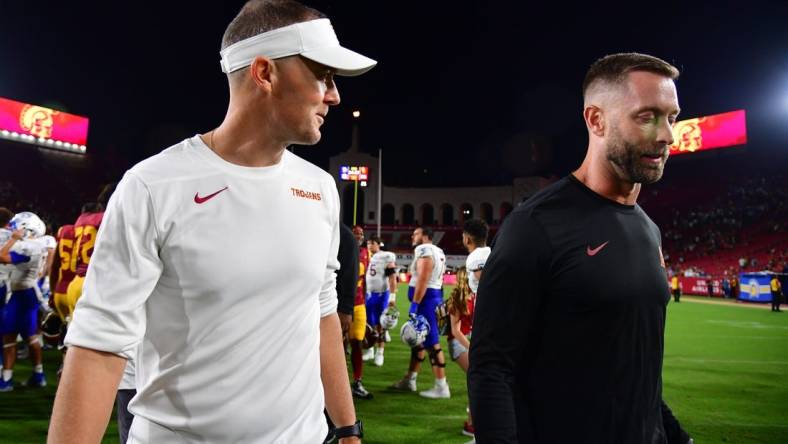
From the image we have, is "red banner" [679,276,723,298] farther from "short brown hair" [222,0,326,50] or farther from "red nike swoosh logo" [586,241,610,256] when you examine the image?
"short brown hair" [222,0,326,50]

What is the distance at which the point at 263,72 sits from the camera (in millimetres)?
1682

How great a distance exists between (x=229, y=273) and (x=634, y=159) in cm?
156

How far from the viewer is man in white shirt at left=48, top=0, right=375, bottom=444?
4.46 ft

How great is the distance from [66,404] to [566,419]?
1.56 metres

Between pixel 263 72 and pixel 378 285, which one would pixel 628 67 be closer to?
pixel 263 72

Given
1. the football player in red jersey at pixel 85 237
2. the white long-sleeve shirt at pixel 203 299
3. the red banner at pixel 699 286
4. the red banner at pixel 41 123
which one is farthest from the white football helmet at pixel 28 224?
the red banner at pixel 41 123

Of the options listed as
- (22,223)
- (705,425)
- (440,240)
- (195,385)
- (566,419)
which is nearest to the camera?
(195,385)

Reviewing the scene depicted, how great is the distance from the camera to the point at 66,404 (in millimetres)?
1271

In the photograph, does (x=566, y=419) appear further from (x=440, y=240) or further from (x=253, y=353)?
(x=440, y=240)

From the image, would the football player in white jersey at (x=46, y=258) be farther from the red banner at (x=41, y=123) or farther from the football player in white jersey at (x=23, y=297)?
the red banner at (x=41, y=123)

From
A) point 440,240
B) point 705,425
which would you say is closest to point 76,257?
point 705,425

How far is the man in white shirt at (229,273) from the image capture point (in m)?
1.36

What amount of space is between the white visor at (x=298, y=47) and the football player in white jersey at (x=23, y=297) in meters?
7.11

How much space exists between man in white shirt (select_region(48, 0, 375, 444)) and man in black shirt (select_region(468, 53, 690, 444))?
Result: 1.94ft
